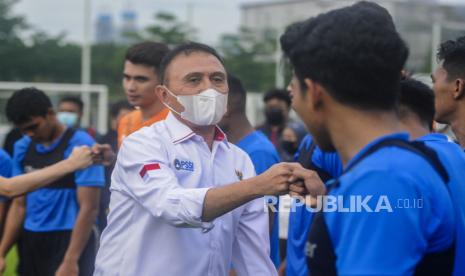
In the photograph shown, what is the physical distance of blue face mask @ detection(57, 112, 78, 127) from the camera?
10952mm

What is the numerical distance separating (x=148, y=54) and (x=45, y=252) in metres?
1.99

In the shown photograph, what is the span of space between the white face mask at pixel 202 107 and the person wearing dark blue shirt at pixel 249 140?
5.18 ft

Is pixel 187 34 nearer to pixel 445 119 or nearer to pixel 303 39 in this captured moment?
pixel 445 119

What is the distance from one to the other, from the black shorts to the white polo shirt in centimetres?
299

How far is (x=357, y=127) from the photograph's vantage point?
2186mm

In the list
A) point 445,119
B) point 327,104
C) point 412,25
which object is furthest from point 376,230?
point 412,25

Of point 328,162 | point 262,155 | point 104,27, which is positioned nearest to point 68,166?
point 262,155

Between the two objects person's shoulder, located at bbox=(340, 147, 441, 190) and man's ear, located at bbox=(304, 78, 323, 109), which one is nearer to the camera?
person's shoulder, located at bbox=(340, 147, 441, 190)

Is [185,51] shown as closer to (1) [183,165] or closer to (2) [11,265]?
(1) [183,165]

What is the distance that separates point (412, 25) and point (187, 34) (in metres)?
12.8

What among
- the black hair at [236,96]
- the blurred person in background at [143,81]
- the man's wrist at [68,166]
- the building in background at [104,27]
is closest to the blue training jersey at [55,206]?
the blurred person in background at [143,81]

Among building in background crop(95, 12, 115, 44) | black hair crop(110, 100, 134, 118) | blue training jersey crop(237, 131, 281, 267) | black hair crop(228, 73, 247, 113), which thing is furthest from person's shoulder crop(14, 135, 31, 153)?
building in background crop(95, 12, 115, 44)

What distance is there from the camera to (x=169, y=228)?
340 centimetres

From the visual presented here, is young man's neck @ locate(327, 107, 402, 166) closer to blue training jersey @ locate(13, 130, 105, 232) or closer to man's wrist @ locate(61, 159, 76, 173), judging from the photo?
man's wrist @ locate(61, 159, 76, 173)
